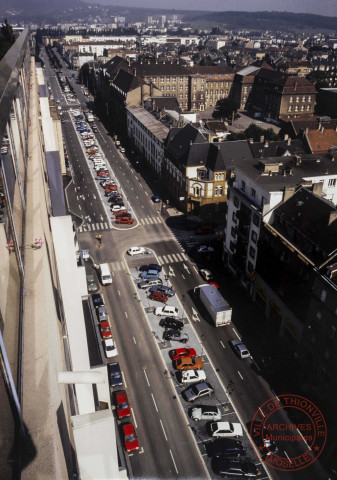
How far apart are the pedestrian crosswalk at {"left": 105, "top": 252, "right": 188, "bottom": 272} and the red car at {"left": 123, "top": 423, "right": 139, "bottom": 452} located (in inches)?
1099

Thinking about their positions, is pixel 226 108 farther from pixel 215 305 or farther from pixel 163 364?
pixel 163 364

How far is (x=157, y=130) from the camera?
3701 inches

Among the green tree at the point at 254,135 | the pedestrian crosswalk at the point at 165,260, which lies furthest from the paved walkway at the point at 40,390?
the green tree at the point at 254,135

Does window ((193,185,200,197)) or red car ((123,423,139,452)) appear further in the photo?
window ((193,185,200,197))

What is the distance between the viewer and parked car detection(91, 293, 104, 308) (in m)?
52.1

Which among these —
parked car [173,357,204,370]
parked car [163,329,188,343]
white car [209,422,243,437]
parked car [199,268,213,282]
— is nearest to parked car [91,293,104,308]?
parked car [163,329,188,343]

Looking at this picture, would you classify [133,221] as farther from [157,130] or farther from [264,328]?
[264,328]

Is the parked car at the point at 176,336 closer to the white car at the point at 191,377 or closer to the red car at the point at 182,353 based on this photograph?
the red car at the point at 182,353

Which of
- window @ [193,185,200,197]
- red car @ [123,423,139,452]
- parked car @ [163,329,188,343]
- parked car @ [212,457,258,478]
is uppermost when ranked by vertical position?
window @ [193,185,200,197]

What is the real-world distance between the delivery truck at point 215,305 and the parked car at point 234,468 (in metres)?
17.5

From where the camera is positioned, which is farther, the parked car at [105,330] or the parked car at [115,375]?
the parked car at [105,330]

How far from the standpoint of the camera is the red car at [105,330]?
46.8 m

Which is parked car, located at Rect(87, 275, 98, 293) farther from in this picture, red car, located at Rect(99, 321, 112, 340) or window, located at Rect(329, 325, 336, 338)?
window, located at Rect(329, 325, 336, 338)

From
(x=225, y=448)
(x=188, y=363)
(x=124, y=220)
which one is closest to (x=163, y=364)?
(x=188, y=363)
